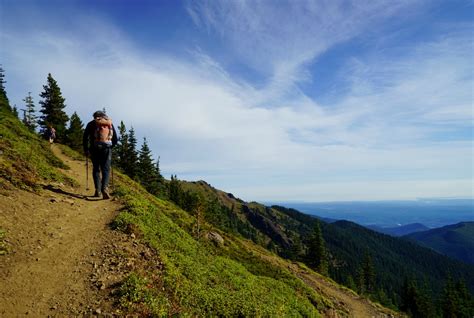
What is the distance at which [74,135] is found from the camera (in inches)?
2126

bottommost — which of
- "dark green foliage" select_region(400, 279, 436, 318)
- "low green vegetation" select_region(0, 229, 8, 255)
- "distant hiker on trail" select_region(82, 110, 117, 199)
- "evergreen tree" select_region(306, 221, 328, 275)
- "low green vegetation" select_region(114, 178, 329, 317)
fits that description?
"dark green foliage" select_region(400, 279, 436, 318)

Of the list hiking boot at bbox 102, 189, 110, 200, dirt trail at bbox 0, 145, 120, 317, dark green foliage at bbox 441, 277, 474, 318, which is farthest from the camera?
dark green foliage at bbox 441, 277, 474, 318

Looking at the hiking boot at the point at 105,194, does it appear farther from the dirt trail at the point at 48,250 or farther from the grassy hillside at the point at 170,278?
the dirt trail at the point at 48,250

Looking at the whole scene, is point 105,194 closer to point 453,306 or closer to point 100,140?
point 100,140

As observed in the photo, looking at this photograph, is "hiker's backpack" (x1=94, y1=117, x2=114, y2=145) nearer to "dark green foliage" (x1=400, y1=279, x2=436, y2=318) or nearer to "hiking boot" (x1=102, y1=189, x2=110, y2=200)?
"hiking boot" (x1=102, y1=189, x2=110, y2=200)

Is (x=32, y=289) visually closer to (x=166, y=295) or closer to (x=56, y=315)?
(x=56, y=315)

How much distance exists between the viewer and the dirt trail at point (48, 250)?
23.2 ft

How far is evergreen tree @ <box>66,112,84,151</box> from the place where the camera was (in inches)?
2111

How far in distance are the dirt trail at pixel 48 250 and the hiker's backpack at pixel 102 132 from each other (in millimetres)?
3027

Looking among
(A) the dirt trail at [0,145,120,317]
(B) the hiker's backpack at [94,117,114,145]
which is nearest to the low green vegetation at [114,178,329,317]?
(A) the dirt trail at [0,145,120,317]

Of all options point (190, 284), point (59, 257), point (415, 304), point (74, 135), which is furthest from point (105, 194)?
point (415, 304)

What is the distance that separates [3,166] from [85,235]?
7.07m

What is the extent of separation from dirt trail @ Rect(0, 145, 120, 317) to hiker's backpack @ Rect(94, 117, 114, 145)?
3.03m

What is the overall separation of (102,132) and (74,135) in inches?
1846
